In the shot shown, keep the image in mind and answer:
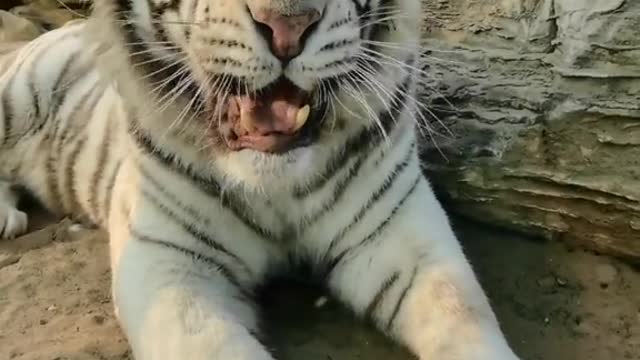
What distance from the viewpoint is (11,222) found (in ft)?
7.52

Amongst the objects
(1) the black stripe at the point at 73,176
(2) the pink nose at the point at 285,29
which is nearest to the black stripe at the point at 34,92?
(1) the black stripe at the point at 73,176

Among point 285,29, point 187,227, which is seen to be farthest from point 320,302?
point 285,29

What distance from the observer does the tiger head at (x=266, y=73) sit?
4.59 ft

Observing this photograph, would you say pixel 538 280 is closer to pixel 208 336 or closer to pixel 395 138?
pixel 395 138

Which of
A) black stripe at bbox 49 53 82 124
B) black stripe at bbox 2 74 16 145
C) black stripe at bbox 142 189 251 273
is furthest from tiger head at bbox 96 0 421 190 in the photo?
black stripe at bbox 2 74 16 145

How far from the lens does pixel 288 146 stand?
1.49m

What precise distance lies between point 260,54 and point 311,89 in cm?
12

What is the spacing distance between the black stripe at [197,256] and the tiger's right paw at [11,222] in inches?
25.1

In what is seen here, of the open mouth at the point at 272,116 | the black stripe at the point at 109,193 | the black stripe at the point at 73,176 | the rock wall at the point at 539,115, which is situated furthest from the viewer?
the black stripe at the point at 73,176

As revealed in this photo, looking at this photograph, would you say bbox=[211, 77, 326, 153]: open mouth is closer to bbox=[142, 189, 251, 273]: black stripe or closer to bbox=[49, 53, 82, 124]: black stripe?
bbox=[142, 189, 251, 273]: black stripe

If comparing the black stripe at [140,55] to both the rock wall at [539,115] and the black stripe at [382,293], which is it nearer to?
the black stripe at [382,293]

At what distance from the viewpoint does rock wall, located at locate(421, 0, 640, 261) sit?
1.82 meters

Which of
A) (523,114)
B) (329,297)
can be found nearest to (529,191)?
(523,114)

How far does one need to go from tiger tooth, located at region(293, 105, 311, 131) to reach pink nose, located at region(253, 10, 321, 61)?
0.36ft
